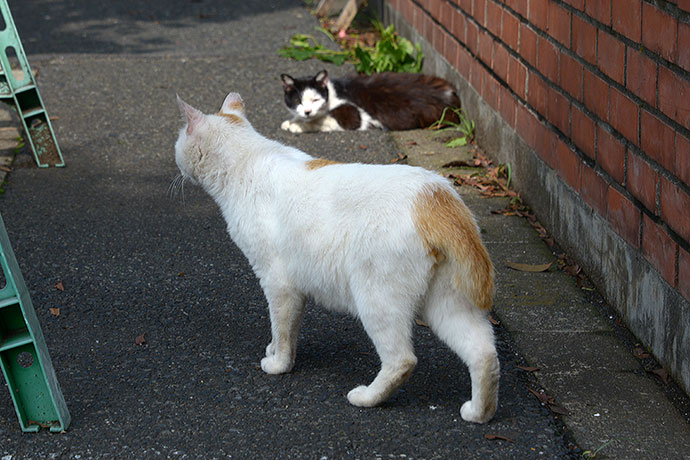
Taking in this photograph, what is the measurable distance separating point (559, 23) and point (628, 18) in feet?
3.34

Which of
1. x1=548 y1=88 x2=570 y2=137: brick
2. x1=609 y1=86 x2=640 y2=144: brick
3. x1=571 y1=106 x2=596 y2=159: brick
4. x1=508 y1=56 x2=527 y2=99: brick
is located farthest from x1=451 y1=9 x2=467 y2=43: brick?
x1=609 y1=86 x2=640 y2=144: brick

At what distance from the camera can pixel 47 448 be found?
312 cm

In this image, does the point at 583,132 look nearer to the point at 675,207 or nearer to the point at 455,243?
the point at 675,207

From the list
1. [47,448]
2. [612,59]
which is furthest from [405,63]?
[47,448]

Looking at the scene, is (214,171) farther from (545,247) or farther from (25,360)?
(545,247)

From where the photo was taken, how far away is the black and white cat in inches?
275

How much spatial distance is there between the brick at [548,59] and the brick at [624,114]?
850 millimetres

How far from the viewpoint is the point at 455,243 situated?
303cm

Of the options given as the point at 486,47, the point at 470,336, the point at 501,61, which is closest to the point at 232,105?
the point at 470,336

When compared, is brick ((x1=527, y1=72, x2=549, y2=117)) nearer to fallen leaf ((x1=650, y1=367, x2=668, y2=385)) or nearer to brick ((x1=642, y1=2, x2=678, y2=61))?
brick ((x1=642, y1=2, x2=678, y2=61))

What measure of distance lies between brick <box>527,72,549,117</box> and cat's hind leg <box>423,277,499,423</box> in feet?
7.48

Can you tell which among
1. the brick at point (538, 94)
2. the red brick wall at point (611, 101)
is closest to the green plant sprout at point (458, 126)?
the red brick wall at point (611, 101)

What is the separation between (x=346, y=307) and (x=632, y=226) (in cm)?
141

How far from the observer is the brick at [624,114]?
3773 millimetres
